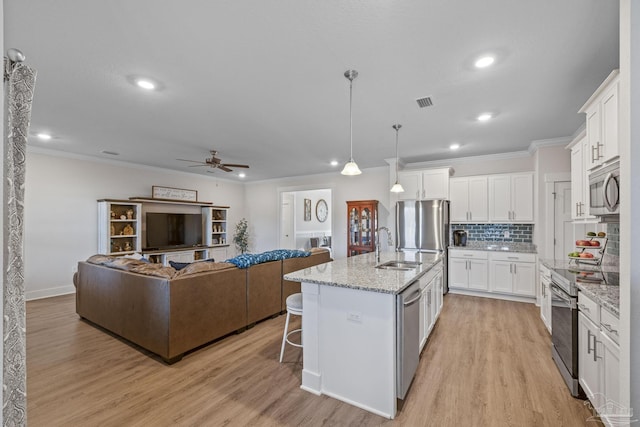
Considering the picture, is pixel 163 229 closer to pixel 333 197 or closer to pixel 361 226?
pixel 333 197

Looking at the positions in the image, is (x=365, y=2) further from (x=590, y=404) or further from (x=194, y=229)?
(x=194, y=229)

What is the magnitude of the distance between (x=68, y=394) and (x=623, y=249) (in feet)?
12.4

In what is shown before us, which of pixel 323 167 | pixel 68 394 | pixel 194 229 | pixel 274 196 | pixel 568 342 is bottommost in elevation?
pixel 68 394

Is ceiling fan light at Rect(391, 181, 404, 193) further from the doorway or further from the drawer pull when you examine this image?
the doorway

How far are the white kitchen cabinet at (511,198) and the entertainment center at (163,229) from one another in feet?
20.9

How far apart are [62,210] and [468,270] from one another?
7.42 metres

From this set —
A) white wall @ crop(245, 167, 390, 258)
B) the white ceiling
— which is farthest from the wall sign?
the white ceiling

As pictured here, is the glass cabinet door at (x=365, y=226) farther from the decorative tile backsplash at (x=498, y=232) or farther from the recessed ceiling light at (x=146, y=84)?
the recessed ceiling light at (x=146, y=84)

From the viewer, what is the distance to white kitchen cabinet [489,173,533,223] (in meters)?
4.82

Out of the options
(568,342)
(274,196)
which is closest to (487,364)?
(568,342)

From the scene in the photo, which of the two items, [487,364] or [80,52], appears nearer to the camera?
[80,52]

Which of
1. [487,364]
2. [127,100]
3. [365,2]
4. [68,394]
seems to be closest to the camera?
[365,2]

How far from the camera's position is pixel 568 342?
232cm

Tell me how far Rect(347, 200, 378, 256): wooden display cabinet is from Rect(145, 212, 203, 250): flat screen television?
3852 mm
